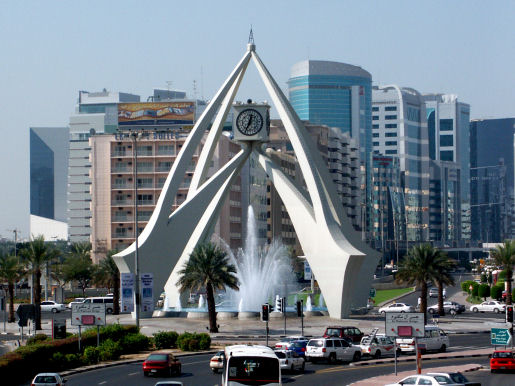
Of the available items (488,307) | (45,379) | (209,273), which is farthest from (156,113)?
(45,379)

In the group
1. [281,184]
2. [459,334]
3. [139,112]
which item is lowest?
[459,334]

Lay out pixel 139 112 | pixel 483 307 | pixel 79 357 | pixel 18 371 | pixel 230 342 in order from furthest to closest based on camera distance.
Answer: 1. pixel 139 112
2. pixel 483 307
3. pixel 230 342
4. pixel 79 357
5. pixel 18 371

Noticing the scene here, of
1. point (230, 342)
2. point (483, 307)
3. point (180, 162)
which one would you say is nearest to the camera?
point (230, 342)

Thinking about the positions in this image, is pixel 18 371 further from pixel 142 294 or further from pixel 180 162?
pixel 180 162

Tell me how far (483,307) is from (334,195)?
2381 centimetres

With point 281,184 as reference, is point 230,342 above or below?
below

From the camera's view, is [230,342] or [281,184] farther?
[281,184]

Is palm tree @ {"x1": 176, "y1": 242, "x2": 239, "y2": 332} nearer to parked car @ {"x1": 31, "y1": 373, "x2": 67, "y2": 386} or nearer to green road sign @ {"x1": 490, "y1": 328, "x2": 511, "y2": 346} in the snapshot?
green road sign @ {"x1": 490, "y1": 328, "x2": 511, "y2": 346}

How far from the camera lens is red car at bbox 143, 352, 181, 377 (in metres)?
42.5

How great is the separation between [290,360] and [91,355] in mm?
9844

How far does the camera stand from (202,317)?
241 feet

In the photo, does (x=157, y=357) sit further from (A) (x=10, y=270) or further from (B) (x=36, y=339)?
(A) (x=10, y=270)

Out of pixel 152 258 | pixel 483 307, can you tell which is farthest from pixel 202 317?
pixel 483 307

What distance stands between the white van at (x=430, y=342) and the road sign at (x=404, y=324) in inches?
572
